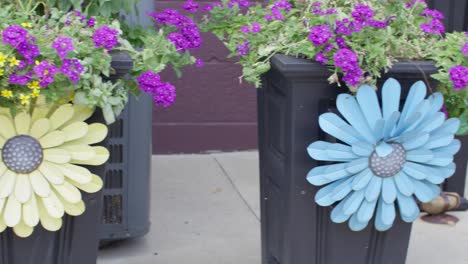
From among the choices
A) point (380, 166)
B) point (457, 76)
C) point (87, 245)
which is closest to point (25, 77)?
point (87, 245)

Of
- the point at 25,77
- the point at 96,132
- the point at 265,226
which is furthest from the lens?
the point at 265,226

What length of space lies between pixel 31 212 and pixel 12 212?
0.06m

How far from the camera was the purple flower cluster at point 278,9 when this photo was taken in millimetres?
3244

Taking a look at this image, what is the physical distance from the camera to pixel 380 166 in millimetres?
2957

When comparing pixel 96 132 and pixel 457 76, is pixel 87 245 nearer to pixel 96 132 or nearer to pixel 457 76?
pixel 96 132

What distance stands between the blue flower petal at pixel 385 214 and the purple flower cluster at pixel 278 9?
0.77 m

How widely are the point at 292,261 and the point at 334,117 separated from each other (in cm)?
57

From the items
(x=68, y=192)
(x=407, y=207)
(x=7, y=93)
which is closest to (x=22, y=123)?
(x=7, y=93)

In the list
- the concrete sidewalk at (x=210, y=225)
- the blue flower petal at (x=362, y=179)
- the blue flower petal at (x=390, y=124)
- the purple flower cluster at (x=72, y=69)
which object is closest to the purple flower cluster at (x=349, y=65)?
the blue flower petal at (x=390, y=124)

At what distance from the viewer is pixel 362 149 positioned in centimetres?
292

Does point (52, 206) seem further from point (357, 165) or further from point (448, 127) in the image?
point (448, 127)

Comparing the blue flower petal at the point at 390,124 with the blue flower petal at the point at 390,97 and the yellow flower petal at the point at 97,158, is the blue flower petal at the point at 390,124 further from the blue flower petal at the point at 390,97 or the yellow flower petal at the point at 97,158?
the yellow flower petal at the point at 97,158

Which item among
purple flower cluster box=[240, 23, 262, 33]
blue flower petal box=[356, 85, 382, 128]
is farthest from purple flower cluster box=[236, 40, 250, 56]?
blue flower petal box=[356, 85, 382, 128]

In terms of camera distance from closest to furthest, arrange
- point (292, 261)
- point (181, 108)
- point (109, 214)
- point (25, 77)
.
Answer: point (25, 77), point (292, 261), point (109, 214), point (181, 108)
